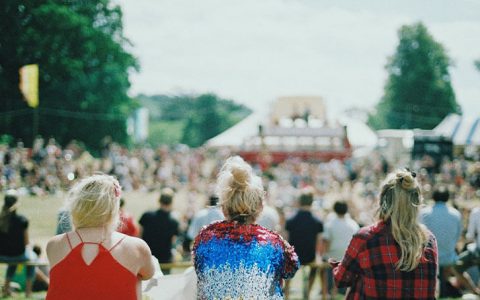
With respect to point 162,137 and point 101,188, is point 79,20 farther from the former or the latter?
A: point 162,137

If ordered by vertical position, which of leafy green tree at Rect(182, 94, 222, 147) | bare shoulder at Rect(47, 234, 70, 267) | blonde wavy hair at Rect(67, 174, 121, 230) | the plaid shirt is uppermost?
leafy green tree at Rect(182, 94, 222, 147)

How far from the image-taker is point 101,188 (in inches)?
94.7

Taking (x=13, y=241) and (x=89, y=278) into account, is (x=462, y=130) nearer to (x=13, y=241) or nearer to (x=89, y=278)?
(x=13, y=241)

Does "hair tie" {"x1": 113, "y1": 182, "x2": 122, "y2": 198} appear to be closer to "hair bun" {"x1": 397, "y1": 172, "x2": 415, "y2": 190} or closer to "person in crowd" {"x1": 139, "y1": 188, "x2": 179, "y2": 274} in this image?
"hair bun" {"x1": 397, "y1": 172, "x2": 415, "y2": 190}

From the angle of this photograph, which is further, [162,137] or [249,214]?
[162,137]

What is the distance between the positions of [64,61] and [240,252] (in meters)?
6.88

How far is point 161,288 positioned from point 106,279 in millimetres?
646

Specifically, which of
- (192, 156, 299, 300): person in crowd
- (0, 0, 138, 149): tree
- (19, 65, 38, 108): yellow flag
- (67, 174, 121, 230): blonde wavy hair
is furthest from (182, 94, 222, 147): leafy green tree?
(67, 174, 121, 230): blonde wavy hair

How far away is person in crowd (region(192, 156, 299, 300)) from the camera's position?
8.32ft

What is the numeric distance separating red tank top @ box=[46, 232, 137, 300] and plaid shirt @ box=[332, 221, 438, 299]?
3.54ft

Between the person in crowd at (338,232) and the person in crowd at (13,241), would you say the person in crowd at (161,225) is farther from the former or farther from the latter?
the person in crowd at (338,232)

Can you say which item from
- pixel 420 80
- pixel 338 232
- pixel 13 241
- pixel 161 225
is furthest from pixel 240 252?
pixel 420 80

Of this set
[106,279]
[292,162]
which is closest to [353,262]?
[106,279]

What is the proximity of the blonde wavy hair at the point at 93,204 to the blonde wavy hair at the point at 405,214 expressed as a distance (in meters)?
1.31
